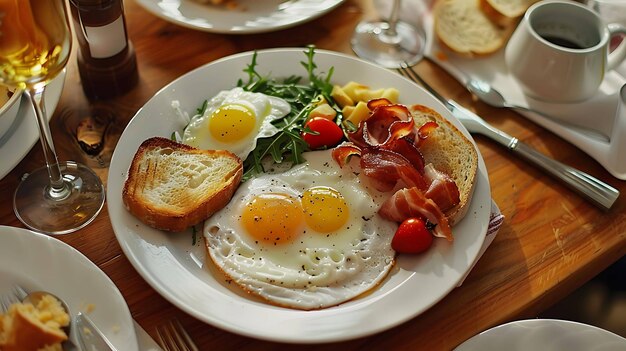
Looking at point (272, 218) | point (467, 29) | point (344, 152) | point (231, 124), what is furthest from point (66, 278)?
point (467, 29)

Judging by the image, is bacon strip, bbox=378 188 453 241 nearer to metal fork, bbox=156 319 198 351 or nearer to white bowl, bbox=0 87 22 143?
metal fork, bbox=156 319 198 351

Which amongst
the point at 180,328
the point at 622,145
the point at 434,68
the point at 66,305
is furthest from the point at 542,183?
the point at 66,305

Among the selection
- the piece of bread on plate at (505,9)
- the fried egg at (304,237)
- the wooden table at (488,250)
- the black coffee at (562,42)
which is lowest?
the wooden table at (488,250)

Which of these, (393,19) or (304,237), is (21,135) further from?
(393,19)

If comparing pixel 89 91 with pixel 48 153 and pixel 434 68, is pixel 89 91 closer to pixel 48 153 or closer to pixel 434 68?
pixel 48 153

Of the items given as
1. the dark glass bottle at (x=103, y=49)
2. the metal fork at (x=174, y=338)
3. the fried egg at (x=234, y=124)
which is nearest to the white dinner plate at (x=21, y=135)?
the dark glass bottle at (x=103, y=49)

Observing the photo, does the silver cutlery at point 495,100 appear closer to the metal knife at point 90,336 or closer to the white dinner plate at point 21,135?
the white dinner plate at point 21,135
